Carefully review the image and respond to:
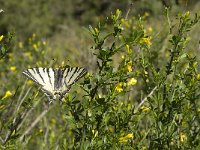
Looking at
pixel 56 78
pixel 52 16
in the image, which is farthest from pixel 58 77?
pixel 52 16

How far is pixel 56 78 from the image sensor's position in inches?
93.8

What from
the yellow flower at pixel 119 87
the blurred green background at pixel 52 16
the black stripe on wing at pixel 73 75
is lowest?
the yellow flower at pixel 119 87

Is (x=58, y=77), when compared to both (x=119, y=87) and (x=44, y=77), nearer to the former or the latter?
(x=44, y=77)

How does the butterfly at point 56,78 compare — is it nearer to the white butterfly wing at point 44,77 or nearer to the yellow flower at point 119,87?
the white butterfly wing at point 44,77

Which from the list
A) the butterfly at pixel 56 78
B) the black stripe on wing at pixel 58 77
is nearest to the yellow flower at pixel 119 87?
the butterfly at pixel 56 78

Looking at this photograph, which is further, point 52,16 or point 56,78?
point 52,16

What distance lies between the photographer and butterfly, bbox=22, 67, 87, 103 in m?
2.31

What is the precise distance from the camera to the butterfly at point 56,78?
2.31 meters

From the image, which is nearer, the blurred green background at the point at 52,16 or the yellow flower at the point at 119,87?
the yellow flower at the point at 119,87

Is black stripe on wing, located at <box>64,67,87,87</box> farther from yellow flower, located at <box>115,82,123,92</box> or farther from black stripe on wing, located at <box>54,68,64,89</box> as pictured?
yellow flower, located at <box>115,82,123,92</box>

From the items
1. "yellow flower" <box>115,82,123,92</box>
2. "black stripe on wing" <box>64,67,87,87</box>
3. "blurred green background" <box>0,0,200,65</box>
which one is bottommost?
"yellow flower" <box>115,82,123,92</box>

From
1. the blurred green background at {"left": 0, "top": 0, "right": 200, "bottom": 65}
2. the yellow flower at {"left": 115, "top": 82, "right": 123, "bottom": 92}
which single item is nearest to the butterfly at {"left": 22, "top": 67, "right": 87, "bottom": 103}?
the yellow flower at {"left": 115, "top": 82, "right": 123, "bottom": 92}

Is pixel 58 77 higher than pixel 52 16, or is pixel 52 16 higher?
pixel 52 16

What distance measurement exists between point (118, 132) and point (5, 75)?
13.6ft
